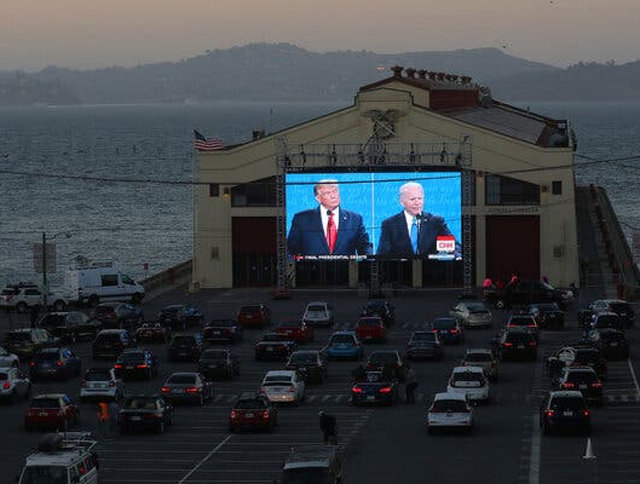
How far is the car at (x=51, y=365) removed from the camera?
58.8 metres

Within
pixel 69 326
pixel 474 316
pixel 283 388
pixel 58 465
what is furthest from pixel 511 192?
pixel 58 465

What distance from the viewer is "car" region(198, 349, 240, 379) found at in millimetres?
58781

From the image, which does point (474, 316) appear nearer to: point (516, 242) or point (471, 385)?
point (516, 242)

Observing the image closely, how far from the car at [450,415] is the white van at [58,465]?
1220cm

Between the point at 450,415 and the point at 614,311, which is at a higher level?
the point at 614,311

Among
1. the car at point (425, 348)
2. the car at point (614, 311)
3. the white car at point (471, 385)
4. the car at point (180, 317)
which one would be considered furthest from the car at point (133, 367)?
the car at point (614, 311)

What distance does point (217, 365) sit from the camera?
58.8 m

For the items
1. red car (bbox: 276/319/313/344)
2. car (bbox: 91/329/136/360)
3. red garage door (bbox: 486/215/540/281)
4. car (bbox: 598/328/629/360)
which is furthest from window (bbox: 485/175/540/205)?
car (bbox: 91/329/136/360)

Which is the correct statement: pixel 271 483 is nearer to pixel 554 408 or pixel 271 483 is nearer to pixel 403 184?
pixel 554 408

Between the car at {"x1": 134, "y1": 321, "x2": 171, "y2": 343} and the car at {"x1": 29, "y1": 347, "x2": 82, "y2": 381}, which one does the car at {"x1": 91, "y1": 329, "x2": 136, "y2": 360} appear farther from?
the car at {"x1": 29, "y1": 347, "x2": 82, "y2": 381}

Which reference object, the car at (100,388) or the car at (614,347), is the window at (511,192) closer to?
the car at (614,347)

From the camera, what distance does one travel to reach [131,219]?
181500 mm

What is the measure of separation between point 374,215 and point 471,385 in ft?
121

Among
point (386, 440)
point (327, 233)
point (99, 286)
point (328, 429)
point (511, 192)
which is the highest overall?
point (511, 192)
